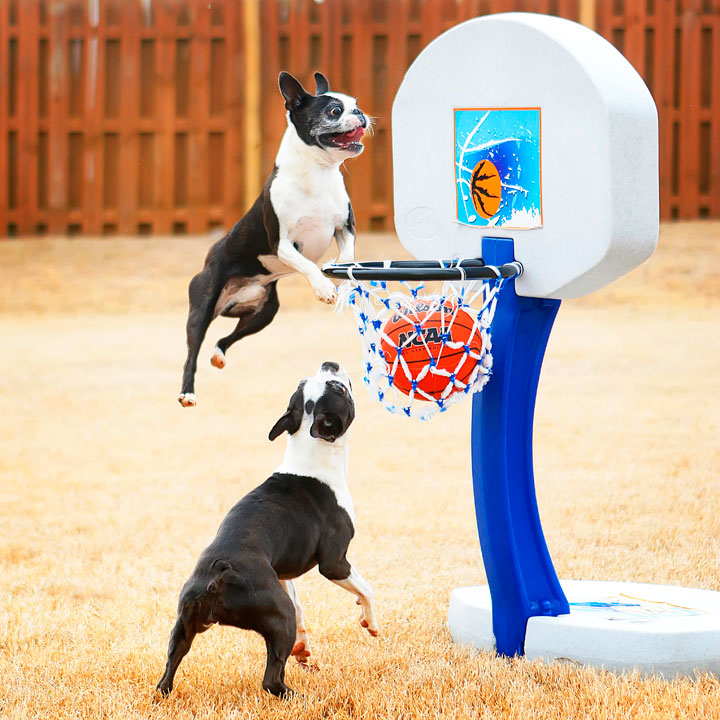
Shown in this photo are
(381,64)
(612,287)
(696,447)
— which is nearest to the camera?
(696,447)

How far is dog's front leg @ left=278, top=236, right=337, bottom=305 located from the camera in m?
2.69

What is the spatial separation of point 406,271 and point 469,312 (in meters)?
0.28

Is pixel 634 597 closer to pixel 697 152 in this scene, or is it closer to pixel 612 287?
pixel 612 287

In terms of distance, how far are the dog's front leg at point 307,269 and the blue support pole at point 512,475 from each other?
2.88 feet

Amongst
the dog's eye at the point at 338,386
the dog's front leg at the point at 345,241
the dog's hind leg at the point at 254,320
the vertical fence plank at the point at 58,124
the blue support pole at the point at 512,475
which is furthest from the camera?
the vertical fence plank at the point at 58,124

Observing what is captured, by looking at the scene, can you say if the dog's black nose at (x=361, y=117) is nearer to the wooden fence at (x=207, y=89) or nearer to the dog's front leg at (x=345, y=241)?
the dog's front leg at (x=345, y=241)

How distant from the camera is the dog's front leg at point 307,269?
2.69 metres

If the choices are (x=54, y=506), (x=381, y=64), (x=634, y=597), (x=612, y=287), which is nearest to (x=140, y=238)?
(x=381, y=64)

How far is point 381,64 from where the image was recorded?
42.0 feet

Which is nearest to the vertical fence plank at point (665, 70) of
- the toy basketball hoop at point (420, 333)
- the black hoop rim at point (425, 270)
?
the black hoop rim at point (425, 270)

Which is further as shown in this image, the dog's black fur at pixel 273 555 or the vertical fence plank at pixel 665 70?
the vertical fence plank at pixel 665 70

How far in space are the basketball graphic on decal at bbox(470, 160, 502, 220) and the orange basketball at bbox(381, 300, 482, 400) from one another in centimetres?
36

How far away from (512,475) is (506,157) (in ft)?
3.26

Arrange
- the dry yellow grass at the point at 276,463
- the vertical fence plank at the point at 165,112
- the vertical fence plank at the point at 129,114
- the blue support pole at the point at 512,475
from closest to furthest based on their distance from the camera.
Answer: the dry yellow grass at the point at 276,463 → the blue support pole at the point at 512,475 → the vertical fence plank at the point at 165,112 → the vertical fence plank at the point at 129,114
